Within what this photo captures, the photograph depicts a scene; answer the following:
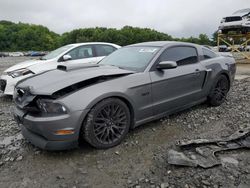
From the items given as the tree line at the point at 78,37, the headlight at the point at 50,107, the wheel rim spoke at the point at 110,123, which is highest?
the tree line at the point at 78,37

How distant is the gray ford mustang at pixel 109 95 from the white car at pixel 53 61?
2399 millimetres

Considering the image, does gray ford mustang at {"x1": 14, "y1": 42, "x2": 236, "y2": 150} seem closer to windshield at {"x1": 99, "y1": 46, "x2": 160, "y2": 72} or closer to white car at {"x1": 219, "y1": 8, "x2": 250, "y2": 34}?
windshield at {"x1": 99, "y1": 46, "x2": 160, "y2": 72}

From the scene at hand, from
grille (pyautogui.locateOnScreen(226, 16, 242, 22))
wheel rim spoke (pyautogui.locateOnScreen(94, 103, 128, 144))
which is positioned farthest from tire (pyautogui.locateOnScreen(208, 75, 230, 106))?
grille (pyautogui.locateOnScreen(226, 16, 242, 22))

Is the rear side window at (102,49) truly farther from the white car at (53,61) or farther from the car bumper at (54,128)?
the car bumper at (54,128)

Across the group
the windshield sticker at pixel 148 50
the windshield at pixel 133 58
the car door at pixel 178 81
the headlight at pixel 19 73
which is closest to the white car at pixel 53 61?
the headlight at pixel 19 73

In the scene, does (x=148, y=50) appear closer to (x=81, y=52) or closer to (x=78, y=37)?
(x=81, y=52)

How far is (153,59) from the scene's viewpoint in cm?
385

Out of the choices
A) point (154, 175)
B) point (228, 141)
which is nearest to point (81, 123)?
point (154, 175)

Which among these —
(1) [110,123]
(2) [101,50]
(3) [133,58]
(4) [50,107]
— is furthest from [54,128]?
(2) [101,50]

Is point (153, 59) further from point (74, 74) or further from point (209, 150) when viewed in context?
point (209, 150)

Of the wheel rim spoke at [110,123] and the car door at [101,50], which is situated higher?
the car door at [101,50]

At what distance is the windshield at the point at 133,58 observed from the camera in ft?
12.6

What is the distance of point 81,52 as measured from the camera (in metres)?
6.92

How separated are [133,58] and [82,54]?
3.18 metres
